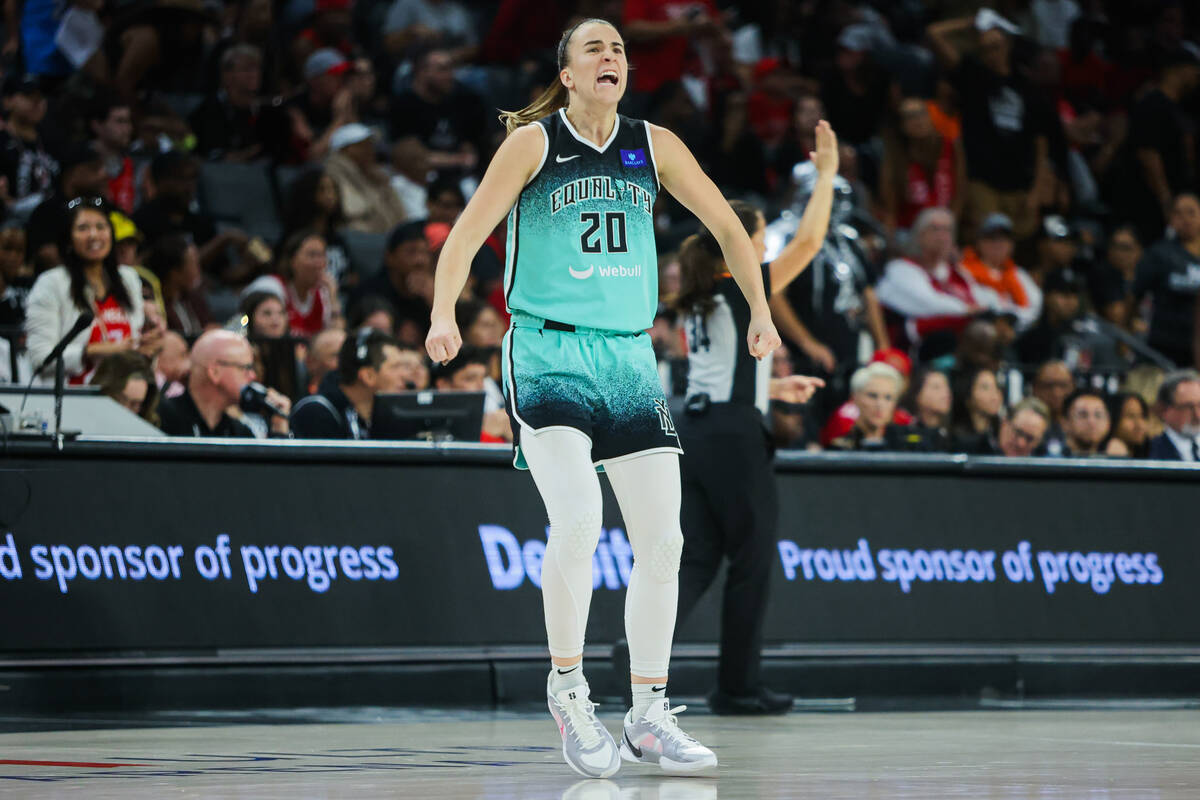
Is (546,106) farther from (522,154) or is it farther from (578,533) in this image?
(578,533)

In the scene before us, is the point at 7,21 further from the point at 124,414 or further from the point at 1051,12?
the point at 1051,12

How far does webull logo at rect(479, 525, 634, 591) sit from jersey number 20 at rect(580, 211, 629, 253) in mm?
3107

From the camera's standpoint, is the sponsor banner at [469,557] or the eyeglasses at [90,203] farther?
the eyeglasses at [90,203]

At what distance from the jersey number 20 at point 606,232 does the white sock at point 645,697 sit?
1.33m

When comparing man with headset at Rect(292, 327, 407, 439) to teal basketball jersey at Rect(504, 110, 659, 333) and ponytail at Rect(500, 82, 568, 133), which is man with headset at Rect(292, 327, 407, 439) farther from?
teal basketball jersey at Rect(504, 110, 659, 333)

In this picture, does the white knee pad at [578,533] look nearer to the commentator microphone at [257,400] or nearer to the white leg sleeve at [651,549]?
the white leg sleeve at [651,549]

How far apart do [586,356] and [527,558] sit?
3.20m

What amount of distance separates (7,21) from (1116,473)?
950 cm

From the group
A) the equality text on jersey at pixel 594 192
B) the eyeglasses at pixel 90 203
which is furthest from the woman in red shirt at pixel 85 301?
the equality text on jersey at pixel 594 192

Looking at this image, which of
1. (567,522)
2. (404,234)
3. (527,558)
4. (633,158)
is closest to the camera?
(567,522)

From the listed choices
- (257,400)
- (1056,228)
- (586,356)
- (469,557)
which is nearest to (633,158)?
(586,356)

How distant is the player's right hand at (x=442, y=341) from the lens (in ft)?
17.0

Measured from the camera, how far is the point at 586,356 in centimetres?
548

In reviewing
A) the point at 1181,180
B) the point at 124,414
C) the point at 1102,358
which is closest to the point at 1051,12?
the point at 1181,180
